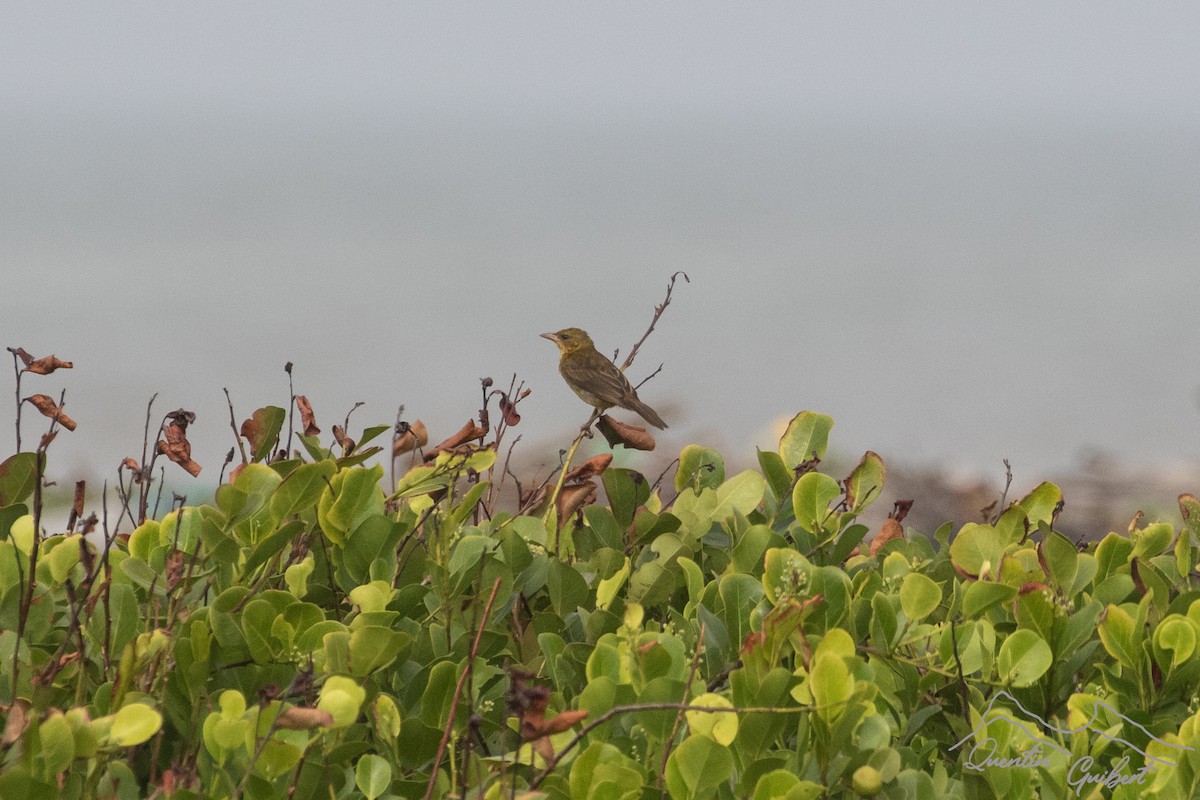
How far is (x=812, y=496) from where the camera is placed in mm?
2809

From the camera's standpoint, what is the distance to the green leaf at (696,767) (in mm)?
1786

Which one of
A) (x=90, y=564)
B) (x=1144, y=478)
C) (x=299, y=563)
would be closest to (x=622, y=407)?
(x=1144, y=478)

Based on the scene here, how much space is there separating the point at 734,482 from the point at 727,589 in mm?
611

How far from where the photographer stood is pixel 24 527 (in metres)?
2.44

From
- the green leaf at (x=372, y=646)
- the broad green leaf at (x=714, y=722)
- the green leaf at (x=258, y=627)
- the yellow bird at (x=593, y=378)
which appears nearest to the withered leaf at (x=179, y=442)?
the green leaf at (x=258, y=627)

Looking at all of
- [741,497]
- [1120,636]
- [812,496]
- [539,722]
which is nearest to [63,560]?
[539,722]

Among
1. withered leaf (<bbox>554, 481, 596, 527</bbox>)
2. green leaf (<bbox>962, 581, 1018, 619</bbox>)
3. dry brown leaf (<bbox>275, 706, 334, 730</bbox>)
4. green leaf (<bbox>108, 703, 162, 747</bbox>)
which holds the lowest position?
green leaf (<bbox>108, 703, 162, 747</bbox>)

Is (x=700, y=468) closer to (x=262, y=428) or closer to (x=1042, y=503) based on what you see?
(x=1042, y=503)

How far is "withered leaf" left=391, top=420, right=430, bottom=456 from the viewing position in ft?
9.58

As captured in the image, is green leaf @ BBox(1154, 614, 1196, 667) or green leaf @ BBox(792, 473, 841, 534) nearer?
green leaf @ BBox(1154, 614, 1196, 667)

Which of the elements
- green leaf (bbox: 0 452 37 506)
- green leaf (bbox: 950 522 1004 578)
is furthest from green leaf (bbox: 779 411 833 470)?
green leaf (bbox: 0 452 37 506)

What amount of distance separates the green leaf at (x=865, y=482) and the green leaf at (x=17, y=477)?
1.82 metres

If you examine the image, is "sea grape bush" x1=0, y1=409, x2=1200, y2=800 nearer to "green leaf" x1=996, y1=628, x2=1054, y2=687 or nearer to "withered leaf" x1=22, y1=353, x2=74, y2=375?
"green leaf" x1=996, y1=628, x2=1054, y2=687
